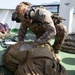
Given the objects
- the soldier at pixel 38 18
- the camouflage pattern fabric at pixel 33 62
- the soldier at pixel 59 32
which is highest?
the soldier at pixel 38 18

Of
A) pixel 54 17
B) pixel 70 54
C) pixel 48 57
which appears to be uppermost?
pixel 54 17

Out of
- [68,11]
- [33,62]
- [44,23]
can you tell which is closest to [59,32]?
[44,23]

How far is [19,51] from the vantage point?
2359mm

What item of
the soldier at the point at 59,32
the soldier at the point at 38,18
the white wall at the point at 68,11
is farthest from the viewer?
the white wall at the point at 68,11

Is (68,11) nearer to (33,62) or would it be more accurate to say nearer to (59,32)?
(59,32)

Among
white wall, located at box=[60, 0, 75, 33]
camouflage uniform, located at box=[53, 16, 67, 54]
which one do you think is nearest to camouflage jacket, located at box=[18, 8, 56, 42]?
camouflage uniform, located at box=[53, 16, 67, 54]

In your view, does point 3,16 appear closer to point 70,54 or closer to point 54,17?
point 70,54

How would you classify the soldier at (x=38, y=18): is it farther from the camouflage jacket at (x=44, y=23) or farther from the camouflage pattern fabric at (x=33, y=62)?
the camouflage pattern fabric at (x=33, y=62)

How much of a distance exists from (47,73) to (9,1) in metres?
8.31

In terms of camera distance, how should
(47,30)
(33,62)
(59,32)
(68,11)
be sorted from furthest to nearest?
(68,11) → (59,32) → (47,30) → (33,62)

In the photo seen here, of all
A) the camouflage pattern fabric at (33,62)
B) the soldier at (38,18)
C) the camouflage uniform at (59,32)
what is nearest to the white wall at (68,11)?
the camouflage uniform at (59,32)

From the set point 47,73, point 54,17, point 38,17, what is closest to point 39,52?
point 47,73

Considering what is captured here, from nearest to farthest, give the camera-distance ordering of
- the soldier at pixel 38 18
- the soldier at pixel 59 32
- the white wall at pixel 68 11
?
1. the soldier at pixel 38 18
2. the soldier at pixel 59 32
3. the white wall at pixel 68 11

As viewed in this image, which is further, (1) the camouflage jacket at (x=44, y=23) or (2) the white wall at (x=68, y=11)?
(2) the white wall at (x=68, y=11)
